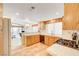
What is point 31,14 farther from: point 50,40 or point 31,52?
point 31,52

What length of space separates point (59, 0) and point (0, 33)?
1183 mm

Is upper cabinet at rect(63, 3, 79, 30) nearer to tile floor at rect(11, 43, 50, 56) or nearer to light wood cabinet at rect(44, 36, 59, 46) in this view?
tile floor at rect(11, 43, 50, 56)

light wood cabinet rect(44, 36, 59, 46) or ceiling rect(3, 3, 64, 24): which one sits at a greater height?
ceiling rect(3, 3, 64, 24)

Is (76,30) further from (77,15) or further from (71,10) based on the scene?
(71,10)

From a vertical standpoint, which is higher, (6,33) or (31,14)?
(31,14)

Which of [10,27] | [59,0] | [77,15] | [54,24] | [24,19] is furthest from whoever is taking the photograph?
[54,24]

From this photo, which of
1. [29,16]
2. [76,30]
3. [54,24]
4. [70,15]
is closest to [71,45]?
[76,30]

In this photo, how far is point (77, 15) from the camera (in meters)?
1.45

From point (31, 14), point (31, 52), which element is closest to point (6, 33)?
point (31, 52)

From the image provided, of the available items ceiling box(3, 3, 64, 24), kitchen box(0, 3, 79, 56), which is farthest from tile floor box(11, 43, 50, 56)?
ceiling box(3, 3, 64, 24)

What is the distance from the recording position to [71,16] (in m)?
1.50

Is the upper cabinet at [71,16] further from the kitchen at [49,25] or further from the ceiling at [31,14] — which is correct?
the ceiling at [31,14]

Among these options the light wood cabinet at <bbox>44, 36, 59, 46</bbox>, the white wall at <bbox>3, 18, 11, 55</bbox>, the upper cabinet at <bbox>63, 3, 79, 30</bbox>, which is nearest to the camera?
the upper cabinet at <bbox>63, 3, 79, 30</bbox>

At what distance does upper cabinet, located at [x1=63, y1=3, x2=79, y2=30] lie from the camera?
1448mm
